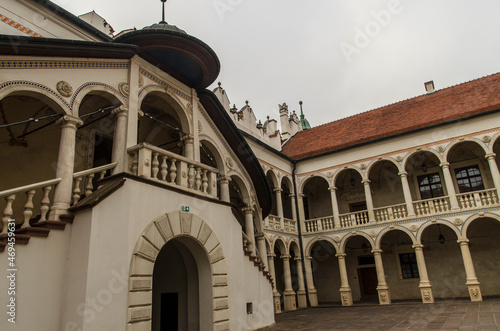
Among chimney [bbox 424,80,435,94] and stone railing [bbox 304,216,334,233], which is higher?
chimney [bbox 424,80,435,94]

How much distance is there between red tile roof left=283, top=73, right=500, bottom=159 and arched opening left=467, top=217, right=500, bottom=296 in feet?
18.9

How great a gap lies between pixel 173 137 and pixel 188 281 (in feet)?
14.0

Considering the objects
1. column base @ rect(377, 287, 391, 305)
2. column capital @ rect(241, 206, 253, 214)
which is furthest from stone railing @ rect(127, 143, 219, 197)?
column base @ rect(377, 287, 391, 305)

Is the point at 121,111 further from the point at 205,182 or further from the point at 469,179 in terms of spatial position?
the point at 469,179

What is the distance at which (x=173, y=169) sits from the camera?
6.97 m

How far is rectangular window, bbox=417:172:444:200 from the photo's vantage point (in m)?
20.6

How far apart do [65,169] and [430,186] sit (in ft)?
65.4

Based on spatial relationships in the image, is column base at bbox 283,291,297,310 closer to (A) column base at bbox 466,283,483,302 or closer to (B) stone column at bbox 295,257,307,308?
(B) stone column at bbox 295,257,307,308

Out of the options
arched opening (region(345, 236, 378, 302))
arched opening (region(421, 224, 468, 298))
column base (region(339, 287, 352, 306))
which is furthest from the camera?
arched opening (region(345, 236, 378, 302))

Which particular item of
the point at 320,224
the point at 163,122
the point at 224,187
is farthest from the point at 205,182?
the point at 320,224

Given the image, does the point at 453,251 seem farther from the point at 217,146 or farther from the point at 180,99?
the point at 180,99

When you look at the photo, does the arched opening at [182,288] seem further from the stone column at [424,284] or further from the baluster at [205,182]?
the stone column at [424,284]

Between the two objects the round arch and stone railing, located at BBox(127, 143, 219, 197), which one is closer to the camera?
the round arch

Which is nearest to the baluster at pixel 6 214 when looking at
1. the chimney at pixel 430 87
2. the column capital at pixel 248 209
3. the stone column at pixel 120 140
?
the stone column at pixel 120 140
